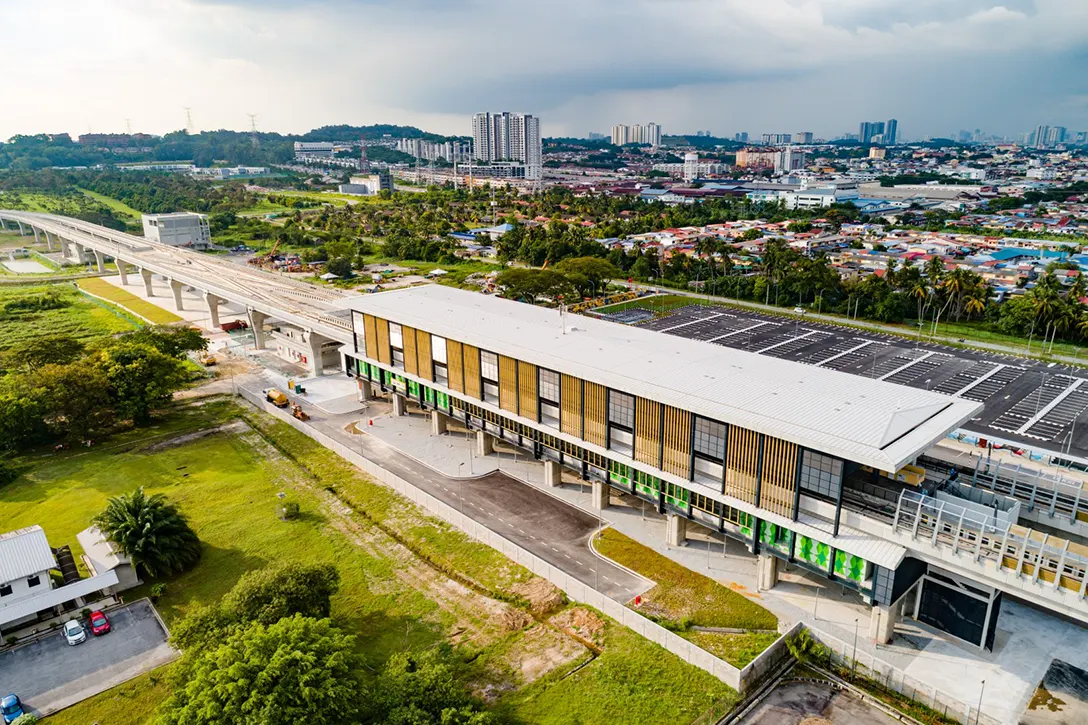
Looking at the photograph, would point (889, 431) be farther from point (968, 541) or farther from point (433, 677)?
point (433, 677)

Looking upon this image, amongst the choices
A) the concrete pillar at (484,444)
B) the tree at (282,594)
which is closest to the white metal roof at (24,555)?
the tree at (282,594)

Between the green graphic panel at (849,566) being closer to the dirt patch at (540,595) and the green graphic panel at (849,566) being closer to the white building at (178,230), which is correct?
the dirt patch at (540,595)

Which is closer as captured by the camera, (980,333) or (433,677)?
(433,677)

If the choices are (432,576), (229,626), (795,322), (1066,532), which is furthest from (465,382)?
(795,322)

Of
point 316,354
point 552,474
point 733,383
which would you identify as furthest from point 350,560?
point 316,354

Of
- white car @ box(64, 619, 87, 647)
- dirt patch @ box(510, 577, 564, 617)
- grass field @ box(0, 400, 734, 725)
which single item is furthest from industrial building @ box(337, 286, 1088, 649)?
white car @ box(64, 619, 87, 647)

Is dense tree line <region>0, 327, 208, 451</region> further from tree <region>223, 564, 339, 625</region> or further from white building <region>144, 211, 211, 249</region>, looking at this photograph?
white building <region>144, 211, 211, 249</region>
